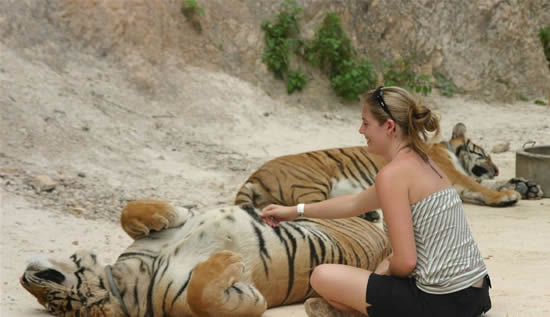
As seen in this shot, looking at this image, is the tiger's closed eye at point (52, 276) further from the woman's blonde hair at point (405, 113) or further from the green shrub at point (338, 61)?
the green shrub at point (338, 61)

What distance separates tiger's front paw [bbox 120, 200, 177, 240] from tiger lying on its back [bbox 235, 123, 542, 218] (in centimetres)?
228

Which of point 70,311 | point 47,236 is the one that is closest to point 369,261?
point 70,311

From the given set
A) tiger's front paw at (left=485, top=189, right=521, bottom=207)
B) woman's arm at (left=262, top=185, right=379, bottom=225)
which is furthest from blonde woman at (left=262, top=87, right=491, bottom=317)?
tiger's front paw at (left=485, top=189, right=521, bottom=207)

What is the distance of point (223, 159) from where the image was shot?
7.46 metres

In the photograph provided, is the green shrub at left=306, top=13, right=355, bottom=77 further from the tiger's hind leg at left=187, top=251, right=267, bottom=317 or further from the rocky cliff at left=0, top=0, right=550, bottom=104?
the tiger's hind leg at left=187, top=251, right=267, bottom=317

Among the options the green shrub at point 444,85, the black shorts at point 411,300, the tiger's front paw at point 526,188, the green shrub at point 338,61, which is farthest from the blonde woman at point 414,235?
the green shrub at point 444,85

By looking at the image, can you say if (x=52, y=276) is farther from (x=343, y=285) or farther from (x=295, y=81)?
(x=295, y=81)

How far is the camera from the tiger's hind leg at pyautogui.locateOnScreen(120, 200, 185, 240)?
11.2 ft

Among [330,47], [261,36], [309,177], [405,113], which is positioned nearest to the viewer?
[405,113]

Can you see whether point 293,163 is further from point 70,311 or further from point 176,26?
point 176,26

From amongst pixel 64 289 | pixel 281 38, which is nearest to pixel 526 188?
pixel 281 38

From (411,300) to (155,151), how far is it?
4717 mm

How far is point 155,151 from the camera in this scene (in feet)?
23.6

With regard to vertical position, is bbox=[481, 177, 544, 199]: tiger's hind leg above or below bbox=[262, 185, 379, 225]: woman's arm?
below
